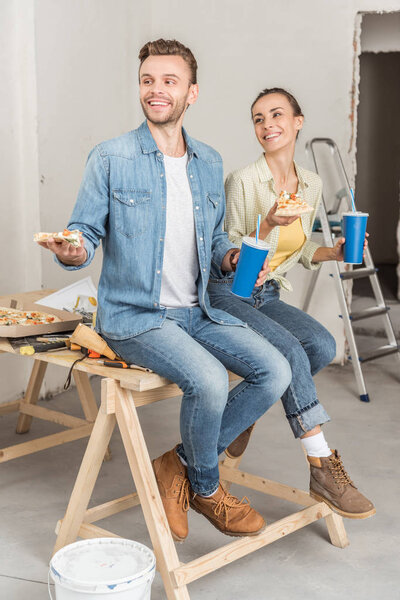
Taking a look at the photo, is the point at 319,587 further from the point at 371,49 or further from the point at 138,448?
the point at 371,49

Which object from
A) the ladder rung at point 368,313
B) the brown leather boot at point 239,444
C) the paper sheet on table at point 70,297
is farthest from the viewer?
the ladder rung at point 368,313

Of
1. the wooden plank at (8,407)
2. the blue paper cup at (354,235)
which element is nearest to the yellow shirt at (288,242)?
the blue paper cup at (354,235)

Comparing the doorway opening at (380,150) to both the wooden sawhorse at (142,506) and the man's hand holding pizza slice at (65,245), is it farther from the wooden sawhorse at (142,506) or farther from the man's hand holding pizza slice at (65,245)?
the man's hand holding pizza slice at (65,245)

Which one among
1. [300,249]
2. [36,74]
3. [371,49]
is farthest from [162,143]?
[371,49]

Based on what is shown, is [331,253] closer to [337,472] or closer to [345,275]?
[337,472]

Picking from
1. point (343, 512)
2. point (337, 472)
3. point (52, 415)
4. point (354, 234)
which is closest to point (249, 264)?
point (354, 234)

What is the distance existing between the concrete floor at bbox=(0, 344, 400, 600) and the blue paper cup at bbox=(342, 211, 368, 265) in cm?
108

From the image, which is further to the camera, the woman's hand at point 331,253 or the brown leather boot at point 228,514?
the woman's hand at point 331,253

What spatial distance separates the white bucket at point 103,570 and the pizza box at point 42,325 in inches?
35.0

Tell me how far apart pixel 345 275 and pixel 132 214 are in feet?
8.87

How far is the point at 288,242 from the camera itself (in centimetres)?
317

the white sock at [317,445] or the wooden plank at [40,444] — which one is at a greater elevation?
the white sock at [317,445]

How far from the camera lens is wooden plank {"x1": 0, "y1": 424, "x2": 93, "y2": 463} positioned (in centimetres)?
327

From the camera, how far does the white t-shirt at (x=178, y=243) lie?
2.67 meters
